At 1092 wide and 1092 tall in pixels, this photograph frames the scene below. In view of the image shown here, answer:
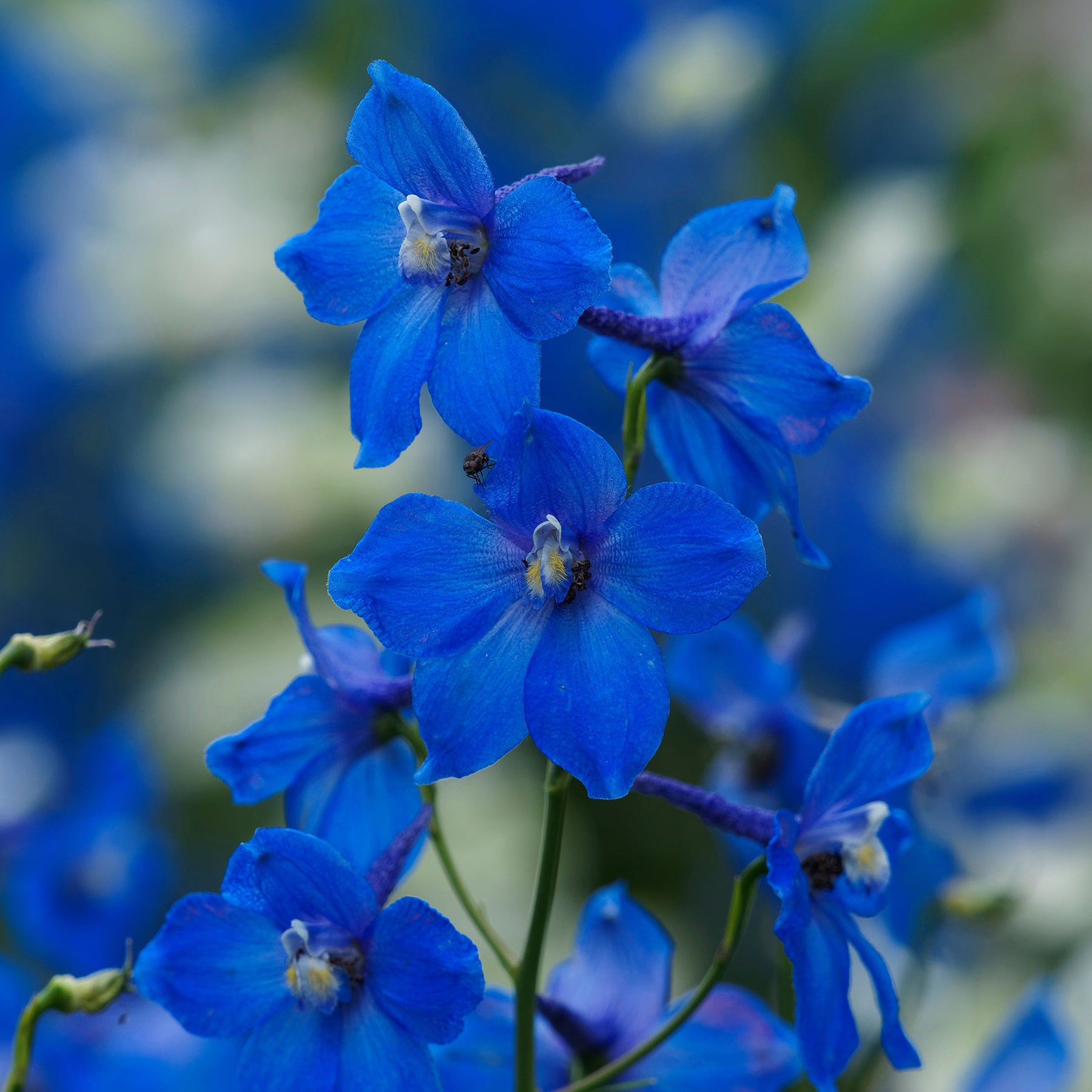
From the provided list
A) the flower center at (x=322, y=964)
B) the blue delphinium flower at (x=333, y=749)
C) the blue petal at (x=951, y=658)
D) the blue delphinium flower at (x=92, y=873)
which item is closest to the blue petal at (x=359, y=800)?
the blue delphinium flower at (x=333, y=749)

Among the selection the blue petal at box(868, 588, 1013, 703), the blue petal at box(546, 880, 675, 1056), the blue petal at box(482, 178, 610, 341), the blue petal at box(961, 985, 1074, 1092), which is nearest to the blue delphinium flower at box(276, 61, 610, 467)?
the blue petal at box(482, 178, 610, 341)

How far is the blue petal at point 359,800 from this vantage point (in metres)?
0.64

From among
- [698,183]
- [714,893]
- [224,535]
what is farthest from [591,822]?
[698,183]

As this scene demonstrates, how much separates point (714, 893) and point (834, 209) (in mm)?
1090

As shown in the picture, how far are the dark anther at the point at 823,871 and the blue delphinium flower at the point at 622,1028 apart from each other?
0.13 metres

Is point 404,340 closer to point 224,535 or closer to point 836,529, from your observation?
point 224,535

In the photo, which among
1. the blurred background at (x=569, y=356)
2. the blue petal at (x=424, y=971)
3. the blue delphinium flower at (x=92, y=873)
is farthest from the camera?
the blurred background at (x=569, y=356)

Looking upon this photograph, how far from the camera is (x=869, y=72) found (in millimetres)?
2221

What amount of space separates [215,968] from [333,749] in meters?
0.13

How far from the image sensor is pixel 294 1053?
1.77ft

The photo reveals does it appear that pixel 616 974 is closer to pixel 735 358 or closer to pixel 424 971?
pixel 424 971

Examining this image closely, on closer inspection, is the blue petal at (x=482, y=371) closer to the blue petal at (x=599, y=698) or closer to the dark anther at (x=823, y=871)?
the blue petal at (x=599, y=698)

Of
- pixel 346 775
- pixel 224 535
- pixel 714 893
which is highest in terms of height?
pixel 346 775

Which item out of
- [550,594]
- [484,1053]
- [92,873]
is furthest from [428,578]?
[92,873]
